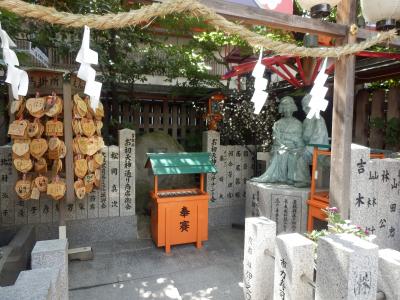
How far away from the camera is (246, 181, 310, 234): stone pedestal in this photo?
5.27 metres

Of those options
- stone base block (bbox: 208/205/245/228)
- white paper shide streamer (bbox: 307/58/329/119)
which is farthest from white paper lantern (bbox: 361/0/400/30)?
stone base block (bbox: 208/205/245/228)

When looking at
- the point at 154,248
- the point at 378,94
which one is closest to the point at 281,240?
the point at 154,248

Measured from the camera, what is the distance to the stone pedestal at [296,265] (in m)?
2.54

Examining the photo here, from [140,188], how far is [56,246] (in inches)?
185

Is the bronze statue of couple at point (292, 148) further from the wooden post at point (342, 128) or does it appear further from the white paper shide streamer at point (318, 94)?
the white paper shide streamer at point (318, 94)

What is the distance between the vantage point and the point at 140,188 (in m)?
7.12

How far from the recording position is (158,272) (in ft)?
14.9

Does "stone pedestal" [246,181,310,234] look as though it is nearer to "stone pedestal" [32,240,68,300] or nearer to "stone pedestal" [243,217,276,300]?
"stone pedestal" [243,217,276,300]

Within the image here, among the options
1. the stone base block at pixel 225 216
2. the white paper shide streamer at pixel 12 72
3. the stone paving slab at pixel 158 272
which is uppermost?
the white paper shide streamer at pixel 12 72

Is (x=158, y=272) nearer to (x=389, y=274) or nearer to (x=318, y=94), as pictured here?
(x=389, y=274)

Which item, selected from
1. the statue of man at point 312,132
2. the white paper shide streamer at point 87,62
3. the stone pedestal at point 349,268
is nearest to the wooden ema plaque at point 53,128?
the white paper shide streamer at point 87,62

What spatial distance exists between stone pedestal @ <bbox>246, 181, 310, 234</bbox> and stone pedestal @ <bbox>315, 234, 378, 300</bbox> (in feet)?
10.3

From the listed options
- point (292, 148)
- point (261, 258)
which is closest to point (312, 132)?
point (292, 148)

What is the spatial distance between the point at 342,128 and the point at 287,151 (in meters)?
2.50
